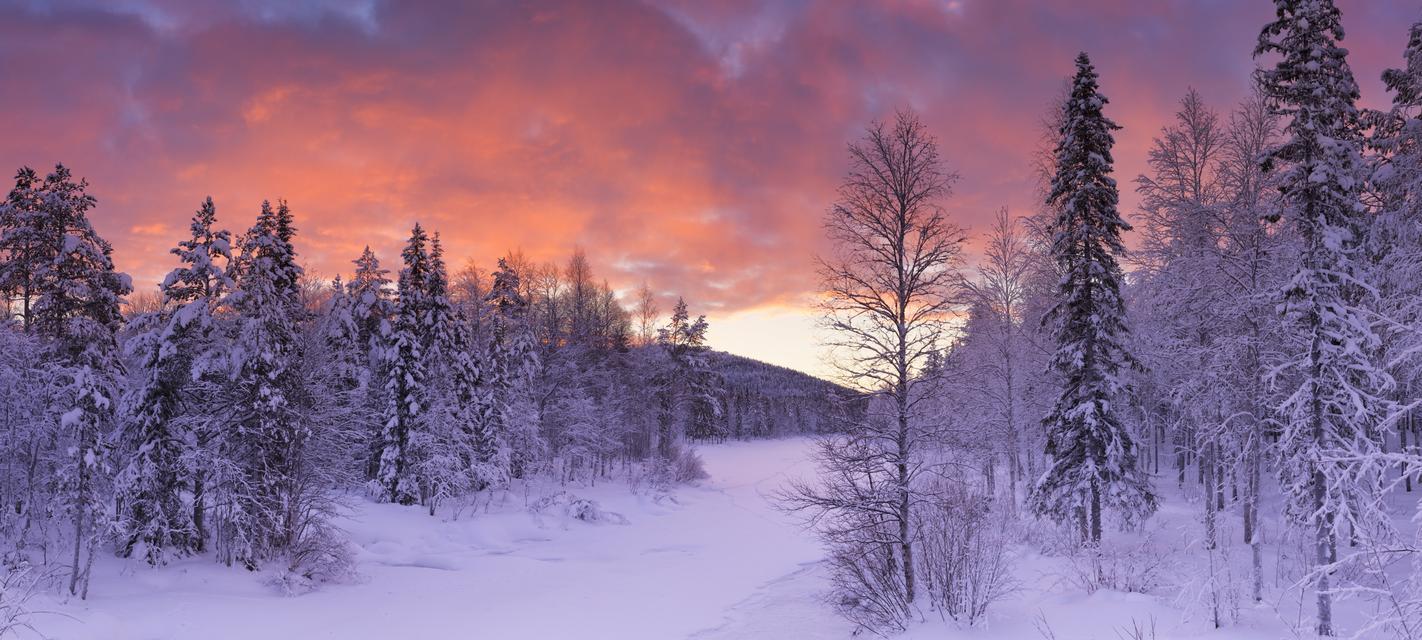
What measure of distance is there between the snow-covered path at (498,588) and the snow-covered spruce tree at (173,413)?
1168 mm

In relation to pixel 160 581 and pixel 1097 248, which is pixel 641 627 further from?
pixel 1097 248

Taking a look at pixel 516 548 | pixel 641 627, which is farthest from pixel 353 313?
pixel 641 627

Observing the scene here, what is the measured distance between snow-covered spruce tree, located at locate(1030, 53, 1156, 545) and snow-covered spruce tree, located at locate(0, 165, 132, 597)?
86.8 feet

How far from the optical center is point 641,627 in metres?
17.1

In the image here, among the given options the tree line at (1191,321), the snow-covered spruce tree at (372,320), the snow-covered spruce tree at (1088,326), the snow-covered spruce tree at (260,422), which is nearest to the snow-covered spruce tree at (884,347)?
the tree line at (1191,321)

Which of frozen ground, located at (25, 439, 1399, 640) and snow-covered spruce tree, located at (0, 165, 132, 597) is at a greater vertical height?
snow-covered spruce tree, located at (0, 165, 132, 597)

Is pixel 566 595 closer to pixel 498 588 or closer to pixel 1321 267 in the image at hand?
pixel 498 588

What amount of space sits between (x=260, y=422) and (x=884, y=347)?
1852 centimetres

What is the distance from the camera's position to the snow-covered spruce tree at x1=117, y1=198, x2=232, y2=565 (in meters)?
19.7

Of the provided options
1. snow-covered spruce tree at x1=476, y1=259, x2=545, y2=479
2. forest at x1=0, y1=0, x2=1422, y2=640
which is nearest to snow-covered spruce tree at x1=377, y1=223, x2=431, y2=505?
forest at x1=0, y1=0, x2=1422, y2=640

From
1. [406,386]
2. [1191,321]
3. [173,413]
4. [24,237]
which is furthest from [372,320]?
[1191,321]

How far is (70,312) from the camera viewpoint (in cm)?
1914

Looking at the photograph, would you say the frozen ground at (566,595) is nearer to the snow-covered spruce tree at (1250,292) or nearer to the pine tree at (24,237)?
the snow-covered spruce tree at (1250,292)

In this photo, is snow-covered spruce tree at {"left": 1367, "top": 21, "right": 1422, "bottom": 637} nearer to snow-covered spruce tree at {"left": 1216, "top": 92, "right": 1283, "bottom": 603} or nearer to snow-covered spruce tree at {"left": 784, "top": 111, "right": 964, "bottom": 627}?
snow-covered spruce tree at {"left": 1216, "top": 92, "right": 1283, "bottom": 603}
